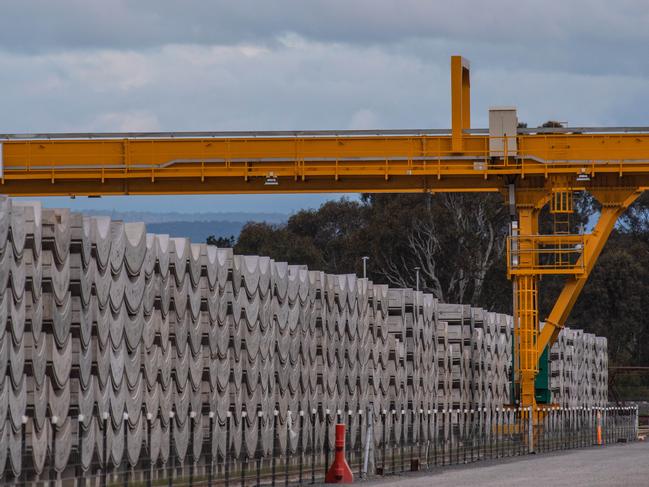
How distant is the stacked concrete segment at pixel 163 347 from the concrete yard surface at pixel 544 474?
5.79ft

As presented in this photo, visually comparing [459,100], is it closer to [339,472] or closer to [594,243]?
[594,243]

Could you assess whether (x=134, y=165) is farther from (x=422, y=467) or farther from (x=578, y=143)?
(x=422, y=467)

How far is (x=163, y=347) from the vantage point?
2958cm

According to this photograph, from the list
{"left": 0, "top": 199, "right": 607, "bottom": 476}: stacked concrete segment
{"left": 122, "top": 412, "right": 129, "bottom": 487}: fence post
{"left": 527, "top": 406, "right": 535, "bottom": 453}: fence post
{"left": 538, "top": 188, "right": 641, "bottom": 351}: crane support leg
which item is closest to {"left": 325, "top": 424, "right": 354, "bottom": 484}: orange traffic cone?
{"left": 0, "top": 199, "right": 607, "bottom": 476}: stacked concrete segment

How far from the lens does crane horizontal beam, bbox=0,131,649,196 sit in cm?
4841

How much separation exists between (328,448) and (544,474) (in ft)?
12.5

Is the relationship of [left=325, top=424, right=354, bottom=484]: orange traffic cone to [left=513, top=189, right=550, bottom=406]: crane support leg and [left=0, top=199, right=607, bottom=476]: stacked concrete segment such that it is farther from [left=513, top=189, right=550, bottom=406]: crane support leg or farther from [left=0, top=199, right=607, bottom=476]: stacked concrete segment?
[left=513, top=189, right=550, bottom=406]: crane support leg

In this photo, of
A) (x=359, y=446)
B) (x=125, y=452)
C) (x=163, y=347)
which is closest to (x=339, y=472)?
(x=163, y=347)

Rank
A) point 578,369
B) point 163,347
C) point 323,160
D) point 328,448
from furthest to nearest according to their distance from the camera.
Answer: point 578,369 → point 323,160 → point 163,347 → point 328,448

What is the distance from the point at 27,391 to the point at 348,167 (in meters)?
25.4

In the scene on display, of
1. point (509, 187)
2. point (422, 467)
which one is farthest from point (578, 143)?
point (422, 467)

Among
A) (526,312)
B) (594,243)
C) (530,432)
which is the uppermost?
(594,243)

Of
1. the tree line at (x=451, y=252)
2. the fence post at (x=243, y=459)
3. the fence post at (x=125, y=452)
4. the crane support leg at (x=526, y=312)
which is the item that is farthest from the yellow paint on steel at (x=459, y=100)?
the tree line at (x=451, y=252)

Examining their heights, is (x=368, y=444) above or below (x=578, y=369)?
below
